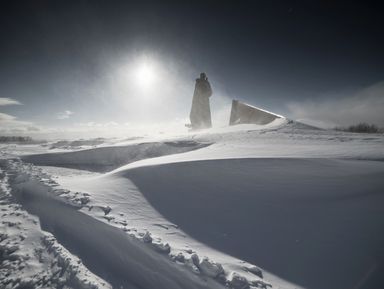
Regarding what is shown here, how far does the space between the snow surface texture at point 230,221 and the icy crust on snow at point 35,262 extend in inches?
2.7

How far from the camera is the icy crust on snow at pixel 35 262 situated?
6.44ft

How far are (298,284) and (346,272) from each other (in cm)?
48

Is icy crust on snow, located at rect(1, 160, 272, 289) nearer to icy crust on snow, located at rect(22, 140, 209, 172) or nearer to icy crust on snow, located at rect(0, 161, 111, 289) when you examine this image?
icy crust on snow, located at rect(0, 161, 111, 289)

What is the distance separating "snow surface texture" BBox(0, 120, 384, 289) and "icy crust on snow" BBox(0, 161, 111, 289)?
7 cm

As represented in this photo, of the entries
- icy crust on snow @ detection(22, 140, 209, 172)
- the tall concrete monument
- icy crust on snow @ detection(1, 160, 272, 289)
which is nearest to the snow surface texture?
icy crust on snow @ detection(1, 160, 272, 289)

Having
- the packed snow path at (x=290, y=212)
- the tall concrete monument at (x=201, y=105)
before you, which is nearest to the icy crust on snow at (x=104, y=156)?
the packed snow path at (x=290, y=212)

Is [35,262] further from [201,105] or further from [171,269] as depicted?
[201,105]

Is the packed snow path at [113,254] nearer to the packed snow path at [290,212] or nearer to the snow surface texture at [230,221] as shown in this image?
the snow surface texture at [230,221]

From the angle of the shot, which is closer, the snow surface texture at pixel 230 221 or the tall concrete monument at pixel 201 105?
the snow surface texture at pixel 230 221

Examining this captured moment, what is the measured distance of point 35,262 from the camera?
2.22 metres

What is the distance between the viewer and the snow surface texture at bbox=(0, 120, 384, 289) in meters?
2.00

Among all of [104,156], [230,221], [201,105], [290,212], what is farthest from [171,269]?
[201,105]

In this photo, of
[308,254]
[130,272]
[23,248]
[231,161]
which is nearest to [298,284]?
[308,254]

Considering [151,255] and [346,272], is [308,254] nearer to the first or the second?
[346,272]
